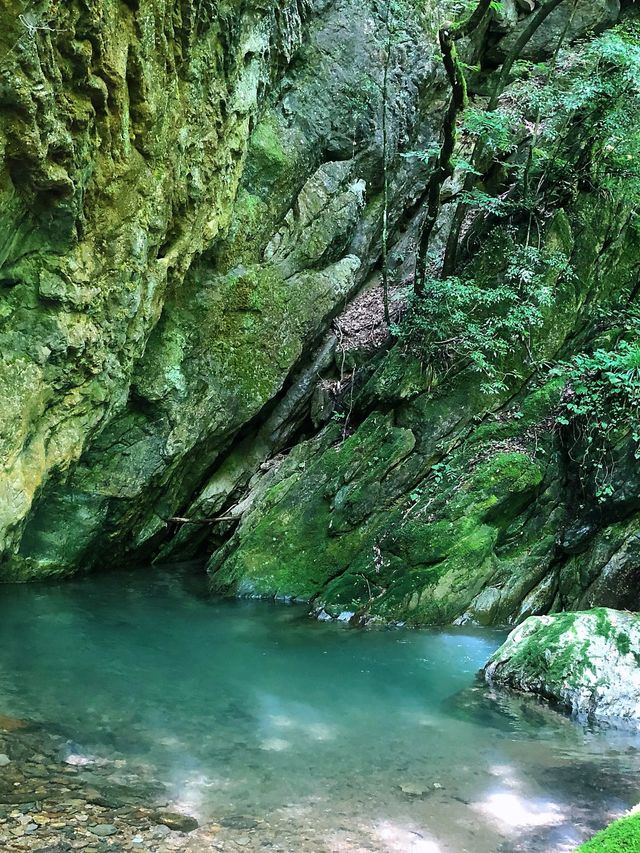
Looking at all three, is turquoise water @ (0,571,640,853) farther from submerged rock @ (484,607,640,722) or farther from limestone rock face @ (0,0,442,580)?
limestone rock face @ (0,0,442,580)

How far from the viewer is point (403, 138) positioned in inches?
520

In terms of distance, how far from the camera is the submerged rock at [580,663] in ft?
18.3

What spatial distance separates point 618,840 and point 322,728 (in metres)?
3.38

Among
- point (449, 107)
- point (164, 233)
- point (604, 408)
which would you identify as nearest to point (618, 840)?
point (164, 233)

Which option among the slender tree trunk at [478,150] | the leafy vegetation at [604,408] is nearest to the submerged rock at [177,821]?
the leafy vegetation at [604,408]

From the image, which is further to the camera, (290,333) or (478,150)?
(290,333)

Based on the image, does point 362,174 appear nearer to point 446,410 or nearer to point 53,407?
point 446,410

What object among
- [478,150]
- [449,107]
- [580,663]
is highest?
[478,150]

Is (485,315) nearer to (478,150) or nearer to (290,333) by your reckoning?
(478,150)

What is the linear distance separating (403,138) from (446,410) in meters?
6.50

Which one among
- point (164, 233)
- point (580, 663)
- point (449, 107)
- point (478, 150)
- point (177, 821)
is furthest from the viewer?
point (478, 150)

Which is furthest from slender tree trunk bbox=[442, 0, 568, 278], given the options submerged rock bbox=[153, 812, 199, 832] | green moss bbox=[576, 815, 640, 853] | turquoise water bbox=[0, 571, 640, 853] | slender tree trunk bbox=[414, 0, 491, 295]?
green moss bbox=[576, 815, 640, 853]

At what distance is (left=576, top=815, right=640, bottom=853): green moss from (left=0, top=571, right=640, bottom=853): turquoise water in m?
1.64

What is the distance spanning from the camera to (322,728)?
16.8ft
